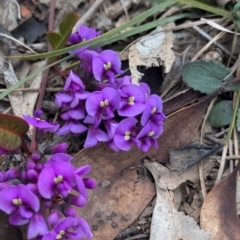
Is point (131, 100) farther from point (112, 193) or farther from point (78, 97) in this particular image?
point (112, 193)

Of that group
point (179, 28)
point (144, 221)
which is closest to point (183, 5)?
point (179, 28)

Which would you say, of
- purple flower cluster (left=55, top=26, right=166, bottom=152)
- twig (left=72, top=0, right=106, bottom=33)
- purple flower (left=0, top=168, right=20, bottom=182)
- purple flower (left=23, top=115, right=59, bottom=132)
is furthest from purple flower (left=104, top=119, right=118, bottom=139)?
twig (left=72, top=0, right=106, bottom=33)

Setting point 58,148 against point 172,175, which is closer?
point 58,148

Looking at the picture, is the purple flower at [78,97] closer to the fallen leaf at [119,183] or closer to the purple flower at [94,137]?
the purple flower at [94,137]

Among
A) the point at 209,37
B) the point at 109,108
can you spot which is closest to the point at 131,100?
the point at 109,108

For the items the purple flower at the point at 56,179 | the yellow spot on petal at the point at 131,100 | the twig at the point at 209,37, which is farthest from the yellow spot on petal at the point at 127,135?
the twig at the point at 209,37

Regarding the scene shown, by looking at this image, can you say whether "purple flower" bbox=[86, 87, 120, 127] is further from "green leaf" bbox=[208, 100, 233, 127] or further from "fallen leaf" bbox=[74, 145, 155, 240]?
"green leaf" bbox=[208, 100, 233, 127]

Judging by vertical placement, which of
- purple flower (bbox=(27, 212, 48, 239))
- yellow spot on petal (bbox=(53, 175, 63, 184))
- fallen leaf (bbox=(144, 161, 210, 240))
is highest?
yellow spot on petal (bbox=(53, 175, 63, 184))

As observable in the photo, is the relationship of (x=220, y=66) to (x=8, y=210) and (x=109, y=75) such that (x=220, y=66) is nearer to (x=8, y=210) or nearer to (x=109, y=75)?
(x=109, y=75)
